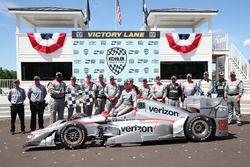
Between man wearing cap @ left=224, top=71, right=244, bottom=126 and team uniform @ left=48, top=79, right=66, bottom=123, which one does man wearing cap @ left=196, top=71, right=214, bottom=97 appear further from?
team uniform @ left=48, top=79, right=66, bottom=123

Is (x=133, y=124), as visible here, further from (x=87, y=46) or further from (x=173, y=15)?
(x=173, y=15)

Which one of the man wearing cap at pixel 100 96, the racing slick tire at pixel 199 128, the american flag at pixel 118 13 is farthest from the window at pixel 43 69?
the racing slick tire at pixel 199 128

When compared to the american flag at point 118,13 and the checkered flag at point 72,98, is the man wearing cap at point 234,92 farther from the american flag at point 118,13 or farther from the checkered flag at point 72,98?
the american flag at point 118,13

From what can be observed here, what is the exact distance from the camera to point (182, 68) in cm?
1648

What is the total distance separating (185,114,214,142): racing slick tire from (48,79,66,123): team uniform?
407 cm

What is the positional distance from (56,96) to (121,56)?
618 cm

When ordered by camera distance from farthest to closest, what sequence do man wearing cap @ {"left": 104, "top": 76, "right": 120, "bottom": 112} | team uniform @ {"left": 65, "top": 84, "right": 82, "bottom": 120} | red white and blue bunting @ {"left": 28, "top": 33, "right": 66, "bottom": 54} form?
red white and blue bunting @ {"left": 28, "top": 33, "right": 66, "bottom": 54} → man wearing cap @ {"left": 104, "top": 76, "right": 120, "bottom": 112} → team uniform @ {"left": 65, "top": 84, "right": 82, "bottom": 120}

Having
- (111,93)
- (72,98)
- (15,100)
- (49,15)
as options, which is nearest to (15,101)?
(15,100)

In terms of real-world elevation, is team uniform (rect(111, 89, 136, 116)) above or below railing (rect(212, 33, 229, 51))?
below

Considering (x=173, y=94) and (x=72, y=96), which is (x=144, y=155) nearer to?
(x=173, y=94)

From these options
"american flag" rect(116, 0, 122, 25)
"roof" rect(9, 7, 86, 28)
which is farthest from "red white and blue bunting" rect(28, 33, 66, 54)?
"american flag" rect(116, 0, 122, 25)

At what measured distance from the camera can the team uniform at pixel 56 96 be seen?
7992 mm

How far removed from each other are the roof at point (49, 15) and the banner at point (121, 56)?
482 cm

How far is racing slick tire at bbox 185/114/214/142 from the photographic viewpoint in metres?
6.25
